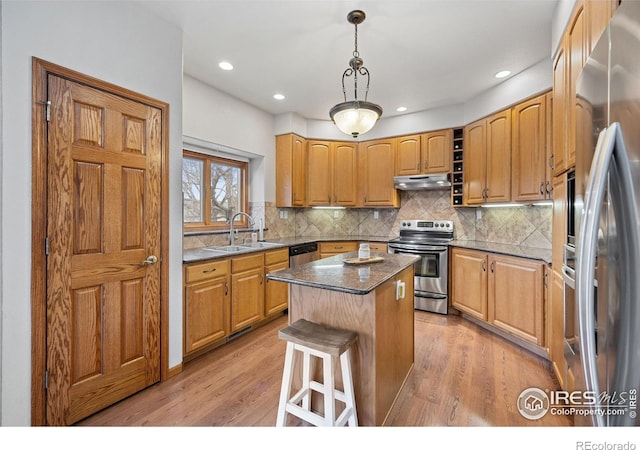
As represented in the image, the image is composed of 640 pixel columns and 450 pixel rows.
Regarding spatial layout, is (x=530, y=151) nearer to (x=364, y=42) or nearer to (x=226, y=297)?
(x=364, y=42)

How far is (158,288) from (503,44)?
3.42 metres

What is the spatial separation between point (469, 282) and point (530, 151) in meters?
1.49

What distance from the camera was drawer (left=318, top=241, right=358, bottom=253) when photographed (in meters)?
4.06

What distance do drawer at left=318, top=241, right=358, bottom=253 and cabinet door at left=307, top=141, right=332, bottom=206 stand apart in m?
0.66

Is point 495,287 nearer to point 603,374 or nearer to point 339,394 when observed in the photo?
point 339,394

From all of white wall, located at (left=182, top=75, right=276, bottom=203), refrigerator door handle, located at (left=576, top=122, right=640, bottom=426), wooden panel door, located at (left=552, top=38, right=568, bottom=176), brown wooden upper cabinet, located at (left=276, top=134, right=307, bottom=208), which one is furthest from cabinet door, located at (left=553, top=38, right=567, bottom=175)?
white wall, located at (left=182, top=75, right=276, bottom=203)

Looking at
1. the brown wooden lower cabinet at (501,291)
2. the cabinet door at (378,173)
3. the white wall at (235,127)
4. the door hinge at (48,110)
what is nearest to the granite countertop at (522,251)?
the brown wooden lower cabinet at (501,291)

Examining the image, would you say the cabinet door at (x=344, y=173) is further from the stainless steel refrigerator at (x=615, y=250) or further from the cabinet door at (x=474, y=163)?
the stainless steel refrigerator at (x=615, y=250)

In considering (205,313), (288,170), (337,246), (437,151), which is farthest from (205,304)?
(437,151)

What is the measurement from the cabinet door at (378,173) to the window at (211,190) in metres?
1.78

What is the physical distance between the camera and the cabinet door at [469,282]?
3.06 meters

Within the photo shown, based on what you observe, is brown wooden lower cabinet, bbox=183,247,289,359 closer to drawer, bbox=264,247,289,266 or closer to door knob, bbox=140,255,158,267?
drawer, bbox=264,247,289,266
